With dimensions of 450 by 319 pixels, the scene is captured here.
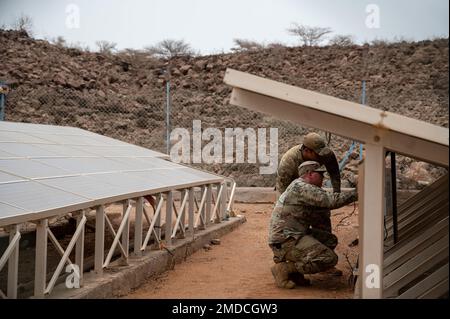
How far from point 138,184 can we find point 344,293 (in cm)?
313

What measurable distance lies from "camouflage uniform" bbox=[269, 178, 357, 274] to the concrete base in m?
1.70

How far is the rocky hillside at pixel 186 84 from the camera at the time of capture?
21.6 meters

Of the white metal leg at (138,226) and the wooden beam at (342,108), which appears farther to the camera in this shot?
the white metal leg at (138,226)

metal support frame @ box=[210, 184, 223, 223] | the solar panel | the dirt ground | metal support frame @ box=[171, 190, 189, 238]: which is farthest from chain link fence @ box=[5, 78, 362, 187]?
the solar panel

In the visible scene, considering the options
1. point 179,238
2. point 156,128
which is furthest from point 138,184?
point 156,128

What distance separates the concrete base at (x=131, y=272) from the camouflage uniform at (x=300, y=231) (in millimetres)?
1701

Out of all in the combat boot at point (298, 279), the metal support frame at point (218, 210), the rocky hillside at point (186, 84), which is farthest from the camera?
the rocky hillside at point (186, 84)

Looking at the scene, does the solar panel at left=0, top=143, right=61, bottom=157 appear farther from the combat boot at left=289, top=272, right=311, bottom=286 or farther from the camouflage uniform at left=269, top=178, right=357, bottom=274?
the combat boot at left=289, top=272, right=311, bottom=286

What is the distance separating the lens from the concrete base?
5.23 m

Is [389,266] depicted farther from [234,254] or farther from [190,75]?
[190,75]

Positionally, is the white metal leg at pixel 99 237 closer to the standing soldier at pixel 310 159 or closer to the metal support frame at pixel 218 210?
the standing soldier at pixel 310 159

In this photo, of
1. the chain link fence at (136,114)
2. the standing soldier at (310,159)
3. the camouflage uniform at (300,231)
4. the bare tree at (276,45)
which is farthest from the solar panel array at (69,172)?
the bare tree at (276,45)

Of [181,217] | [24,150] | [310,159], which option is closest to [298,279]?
[310,159]

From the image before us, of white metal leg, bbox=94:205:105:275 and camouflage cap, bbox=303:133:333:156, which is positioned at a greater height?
camouflage cap, bbox=303:133:333:156
